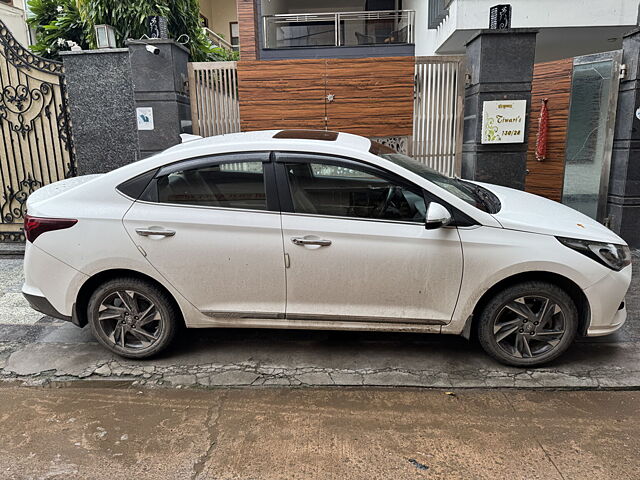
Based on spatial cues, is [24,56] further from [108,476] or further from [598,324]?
[598,324]

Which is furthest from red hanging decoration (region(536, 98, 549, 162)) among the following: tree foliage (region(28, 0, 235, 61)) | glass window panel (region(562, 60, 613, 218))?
tree foliage (region(28, 0, 235, 61))

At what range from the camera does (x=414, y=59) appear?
6.71 metres

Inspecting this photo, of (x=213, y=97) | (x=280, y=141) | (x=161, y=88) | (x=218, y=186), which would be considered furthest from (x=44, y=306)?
(x=213, y=97)

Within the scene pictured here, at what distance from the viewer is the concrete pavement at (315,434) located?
2727 millimetres

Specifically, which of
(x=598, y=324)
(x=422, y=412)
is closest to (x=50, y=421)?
(x=422, y=412)

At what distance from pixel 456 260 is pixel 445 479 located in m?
1.45

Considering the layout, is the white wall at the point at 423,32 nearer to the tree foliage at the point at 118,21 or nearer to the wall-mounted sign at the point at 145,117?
the tree foliage at the point at 118,21

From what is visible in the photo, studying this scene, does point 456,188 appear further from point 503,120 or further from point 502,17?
point 502,17

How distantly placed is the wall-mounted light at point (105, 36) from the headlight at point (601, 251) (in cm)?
626

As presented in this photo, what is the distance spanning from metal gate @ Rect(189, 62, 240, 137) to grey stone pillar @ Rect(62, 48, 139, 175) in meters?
0.84

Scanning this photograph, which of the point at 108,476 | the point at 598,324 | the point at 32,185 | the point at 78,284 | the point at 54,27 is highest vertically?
the point at 54,27

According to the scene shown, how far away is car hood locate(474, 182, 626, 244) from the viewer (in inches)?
138

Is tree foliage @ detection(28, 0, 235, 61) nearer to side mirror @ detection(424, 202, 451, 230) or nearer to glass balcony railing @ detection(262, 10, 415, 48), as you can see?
glass balcony railing @ detection(262, 10, 415, 48)

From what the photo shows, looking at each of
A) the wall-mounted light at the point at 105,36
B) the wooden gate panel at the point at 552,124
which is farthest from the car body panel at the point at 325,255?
the wooden gate panel at the point at 552,124
